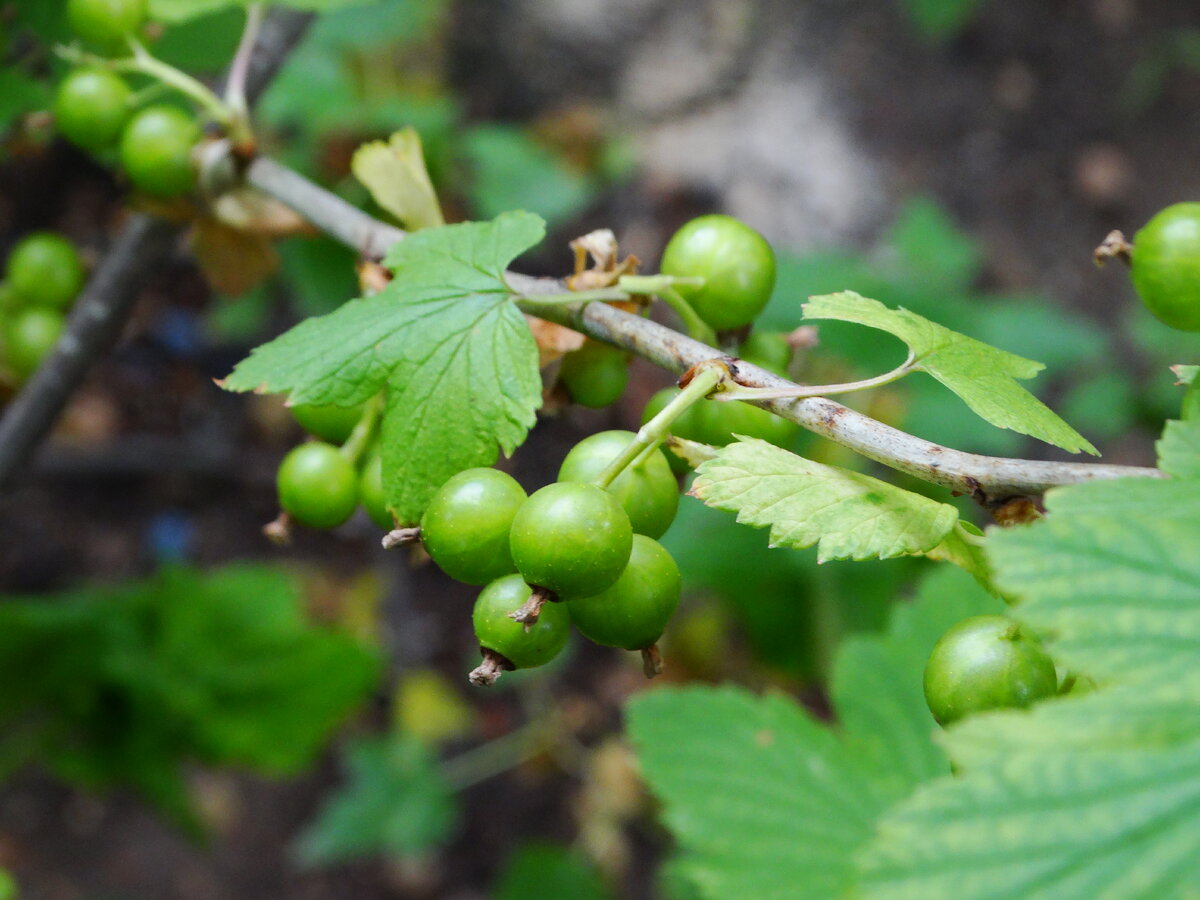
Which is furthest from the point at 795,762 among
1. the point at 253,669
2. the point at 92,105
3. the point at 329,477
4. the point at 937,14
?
the point at 937,14

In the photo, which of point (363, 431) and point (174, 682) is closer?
point (363, 431)

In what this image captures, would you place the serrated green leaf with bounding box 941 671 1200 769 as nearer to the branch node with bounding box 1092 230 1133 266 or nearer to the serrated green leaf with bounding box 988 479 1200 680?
the serrated green leaf with bounding box 988 479 1200 680

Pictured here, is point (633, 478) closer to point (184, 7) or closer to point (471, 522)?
point (471, 522)

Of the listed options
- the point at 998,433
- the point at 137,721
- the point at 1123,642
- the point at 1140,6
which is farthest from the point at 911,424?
the point at 1140,6

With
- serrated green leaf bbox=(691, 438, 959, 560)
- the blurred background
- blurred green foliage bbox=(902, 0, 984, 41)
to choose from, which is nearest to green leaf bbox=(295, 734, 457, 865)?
the blurred background

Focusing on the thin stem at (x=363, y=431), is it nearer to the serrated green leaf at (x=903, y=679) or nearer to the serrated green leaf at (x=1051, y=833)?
the serrated green leaf at (x=1051, y=833)
